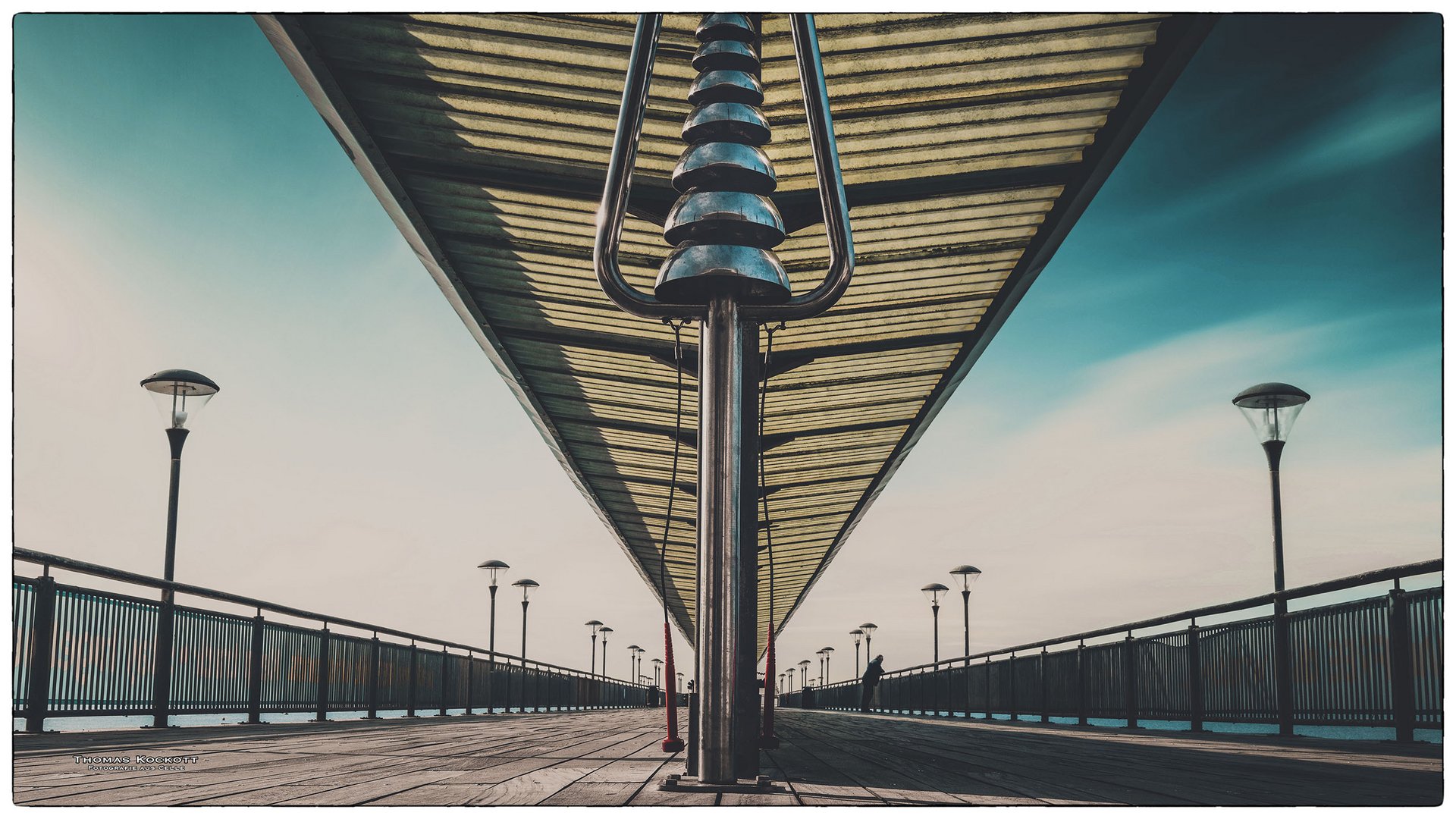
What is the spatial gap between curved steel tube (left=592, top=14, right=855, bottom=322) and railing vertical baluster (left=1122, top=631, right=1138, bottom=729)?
8408 millimetres

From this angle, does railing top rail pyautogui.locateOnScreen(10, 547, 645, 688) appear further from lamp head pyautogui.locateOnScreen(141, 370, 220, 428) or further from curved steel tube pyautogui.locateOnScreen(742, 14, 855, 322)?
curved steel tube pyautogui.locateOnScreen(742, 14, 855, 322)

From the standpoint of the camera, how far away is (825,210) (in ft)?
7.67

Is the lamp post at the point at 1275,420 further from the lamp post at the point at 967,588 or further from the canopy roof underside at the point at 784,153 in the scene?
the lamp post at the point at 967,588

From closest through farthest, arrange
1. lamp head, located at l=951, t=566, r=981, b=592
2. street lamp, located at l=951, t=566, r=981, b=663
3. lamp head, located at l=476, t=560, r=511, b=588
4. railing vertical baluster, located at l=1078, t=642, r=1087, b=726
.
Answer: railing vertical baluster, located at l=1078, t=642, r=1087, b=726 → street lamp, located at l=951, t=566, r=981, b=663 → lamp head, located at l=951, t=566, r=981, b=592 → lamp head, located at l=476, t=560, r=511, b=588

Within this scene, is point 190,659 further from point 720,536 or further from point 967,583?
point 967,583

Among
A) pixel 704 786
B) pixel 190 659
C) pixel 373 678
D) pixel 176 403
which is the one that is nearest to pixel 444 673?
pixel 373 678

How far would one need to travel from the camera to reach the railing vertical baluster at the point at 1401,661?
572 cm

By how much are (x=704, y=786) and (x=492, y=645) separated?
19.3 meters

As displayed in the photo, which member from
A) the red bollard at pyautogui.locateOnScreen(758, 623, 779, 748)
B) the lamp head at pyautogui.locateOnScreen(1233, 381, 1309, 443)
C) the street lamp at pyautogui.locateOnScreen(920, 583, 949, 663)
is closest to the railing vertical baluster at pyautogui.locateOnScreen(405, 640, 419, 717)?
the lamp head at pyautogui.locateOnScreen(1233, 381, 1309, 443)

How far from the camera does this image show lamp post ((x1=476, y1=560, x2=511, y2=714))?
16.0 metres

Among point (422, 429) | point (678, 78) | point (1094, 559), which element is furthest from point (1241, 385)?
point (422, 429)

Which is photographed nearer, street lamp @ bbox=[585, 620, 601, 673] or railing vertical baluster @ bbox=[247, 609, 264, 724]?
railing vertical baluster @ bbox=[247, 609, 264, 724]

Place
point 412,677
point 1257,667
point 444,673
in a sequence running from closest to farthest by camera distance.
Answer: point 1257,667
point 412,677
point 444,673

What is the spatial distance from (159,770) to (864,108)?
4.09m
